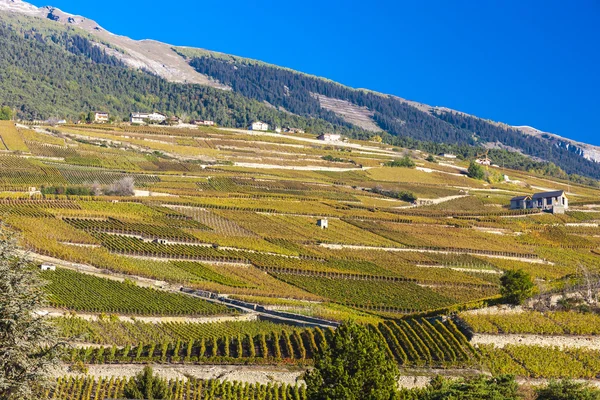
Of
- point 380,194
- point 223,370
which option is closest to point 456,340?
point 223,370

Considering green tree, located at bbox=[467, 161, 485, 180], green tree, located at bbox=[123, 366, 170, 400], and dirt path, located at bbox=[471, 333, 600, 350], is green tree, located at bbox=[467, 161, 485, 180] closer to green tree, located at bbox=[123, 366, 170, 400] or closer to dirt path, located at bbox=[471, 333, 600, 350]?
dirt path, located at bbox=[471, 333, 600, 350]

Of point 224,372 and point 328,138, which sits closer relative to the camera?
point 224,372

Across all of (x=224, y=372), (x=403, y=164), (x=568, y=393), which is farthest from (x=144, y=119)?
(x=568, y=393)

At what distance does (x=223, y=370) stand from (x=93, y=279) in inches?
843

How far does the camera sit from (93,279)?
2502 inches

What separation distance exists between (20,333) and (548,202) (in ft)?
333

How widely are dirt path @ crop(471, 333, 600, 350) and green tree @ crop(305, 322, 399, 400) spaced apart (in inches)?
767

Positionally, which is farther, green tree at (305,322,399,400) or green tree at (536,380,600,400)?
green tree at (536,380,600,400)

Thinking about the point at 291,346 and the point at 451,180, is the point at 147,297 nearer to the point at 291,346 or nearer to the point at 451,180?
the point at 291,346

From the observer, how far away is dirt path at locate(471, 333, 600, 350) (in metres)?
52.2

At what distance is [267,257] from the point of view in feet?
258

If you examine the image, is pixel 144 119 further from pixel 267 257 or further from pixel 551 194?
pixel 267 257

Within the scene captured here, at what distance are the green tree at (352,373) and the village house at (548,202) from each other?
292 ft

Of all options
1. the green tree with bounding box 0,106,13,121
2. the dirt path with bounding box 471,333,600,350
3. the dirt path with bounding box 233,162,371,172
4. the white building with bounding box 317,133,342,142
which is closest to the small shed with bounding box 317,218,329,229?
the dirt path with bounding box 471,333,600,350
